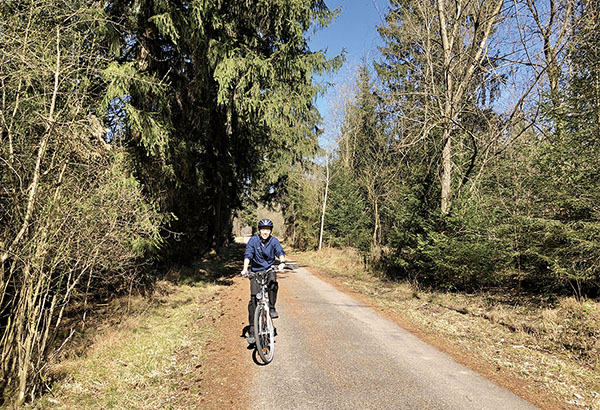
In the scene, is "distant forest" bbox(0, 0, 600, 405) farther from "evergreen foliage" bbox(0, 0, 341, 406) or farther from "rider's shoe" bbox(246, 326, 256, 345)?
"rider's shoe" bbox(246, 326, 256, 345)

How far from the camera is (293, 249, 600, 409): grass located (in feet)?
13.7

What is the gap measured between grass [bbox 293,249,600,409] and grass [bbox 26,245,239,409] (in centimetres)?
442

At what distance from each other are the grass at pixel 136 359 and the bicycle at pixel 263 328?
912mm

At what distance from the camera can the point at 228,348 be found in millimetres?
5145

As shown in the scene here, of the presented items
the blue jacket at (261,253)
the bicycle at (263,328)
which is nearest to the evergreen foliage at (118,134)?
the blue jacket at (261,253)

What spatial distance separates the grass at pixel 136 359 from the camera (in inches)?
142

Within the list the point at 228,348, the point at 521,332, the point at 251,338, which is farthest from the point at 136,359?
the point at 521,332

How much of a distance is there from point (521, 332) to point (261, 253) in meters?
5.25

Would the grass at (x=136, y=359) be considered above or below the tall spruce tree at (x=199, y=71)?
below

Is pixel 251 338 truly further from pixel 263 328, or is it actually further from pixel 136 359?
pixel 136 359

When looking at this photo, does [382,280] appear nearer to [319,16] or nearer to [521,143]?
[521,143]

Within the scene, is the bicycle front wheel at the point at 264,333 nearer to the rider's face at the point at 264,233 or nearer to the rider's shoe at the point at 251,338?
the rider's shoe at the point at 251,338

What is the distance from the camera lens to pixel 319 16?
9984 millimetres

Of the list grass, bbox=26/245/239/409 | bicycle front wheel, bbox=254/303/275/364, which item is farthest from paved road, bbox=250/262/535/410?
grass, bbox=26/245/239/409
